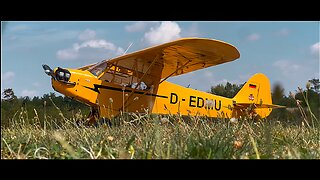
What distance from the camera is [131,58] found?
291 inches

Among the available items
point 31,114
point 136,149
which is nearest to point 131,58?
point 31,114

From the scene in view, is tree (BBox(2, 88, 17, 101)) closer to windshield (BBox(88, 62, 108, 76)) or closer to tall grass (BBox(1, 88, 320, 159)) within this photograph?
tall grass (BBox(1, 88, 320, 159))

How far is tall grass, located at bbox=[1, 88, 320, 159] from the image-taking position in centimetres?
103

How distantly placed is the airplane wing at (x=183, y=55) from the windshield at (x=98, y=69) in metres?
0.16

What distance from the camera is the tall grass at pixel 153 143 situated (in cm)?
103

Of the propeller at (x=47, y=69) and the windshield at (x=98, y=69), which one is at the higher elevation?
the windshield at (x=98, y=69)

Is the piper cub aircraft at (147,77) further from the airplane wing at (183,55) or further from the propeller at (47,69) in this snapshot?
the propeller at (47,69)

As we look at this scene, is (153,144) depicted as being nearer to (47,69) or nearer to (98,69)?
(47,69)

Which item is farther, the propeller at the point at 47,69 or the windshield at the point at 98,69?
the windshield at the point at 98,69

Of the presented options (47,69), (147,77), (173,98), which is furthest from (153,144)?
(173,98)

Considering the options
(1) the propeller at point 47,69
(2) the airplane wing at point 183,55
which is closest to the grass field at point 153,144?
(1) the propeller at point 47,69

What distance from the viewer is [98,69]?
22.9ft
